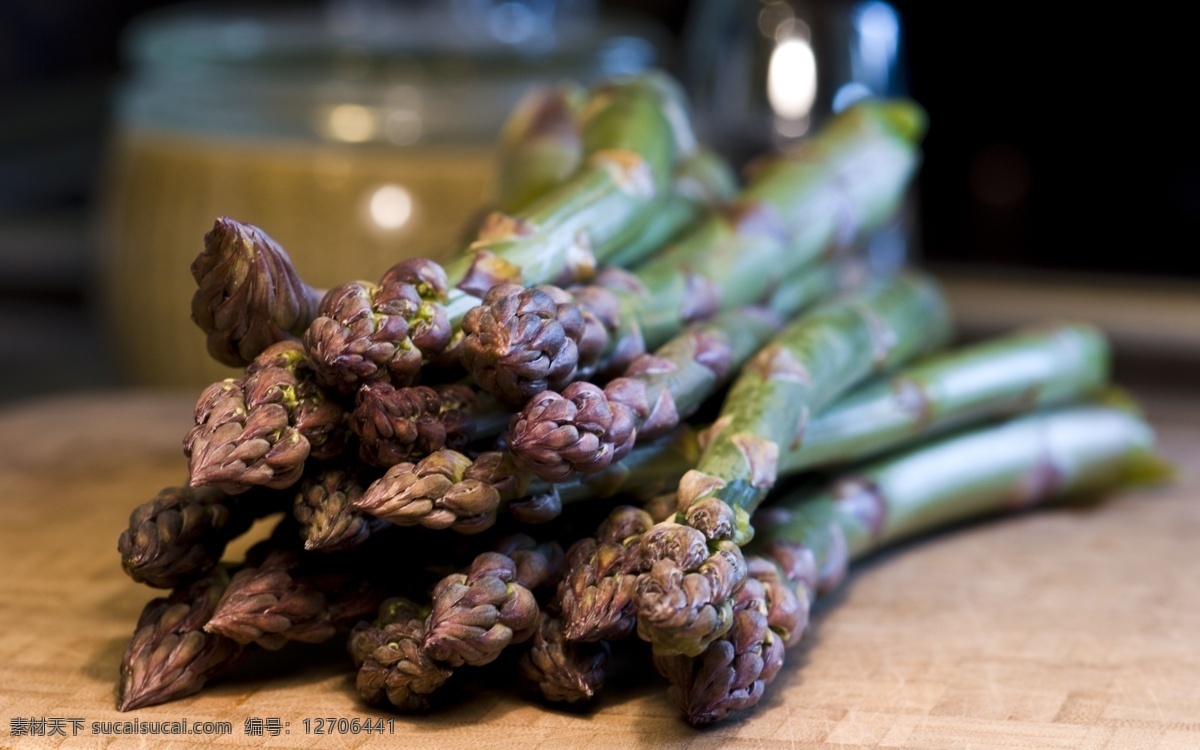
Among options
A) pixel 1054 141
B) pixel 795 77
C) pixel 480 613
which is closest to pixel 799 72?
pixel 795 77

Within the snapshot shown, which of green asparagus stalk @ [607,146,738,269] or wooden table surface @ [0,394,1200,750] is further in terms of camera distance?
green asparagus stalk @ [607,146,738,269]

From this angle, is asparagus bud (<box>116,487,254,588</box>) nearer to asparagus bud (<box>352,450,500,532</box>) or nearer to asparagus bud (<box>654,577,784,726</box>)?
asparagus bud (<box>352,450,500,532</box>)

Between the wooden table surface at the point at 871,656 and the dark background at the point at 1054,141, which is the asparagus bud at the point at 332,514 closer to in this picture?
the wooden table surface at the point at 871,656

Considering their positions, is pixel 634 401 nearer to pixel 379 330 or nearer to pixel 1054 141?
pixel 379 330

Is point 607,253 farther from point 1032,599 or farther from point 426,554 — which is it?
point 1032,599

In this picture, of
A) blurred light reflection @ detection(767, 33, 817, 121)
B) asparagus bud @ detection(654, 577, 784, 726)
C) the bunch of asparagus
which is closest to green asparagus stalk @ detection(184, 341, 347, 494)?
the bunch of asparagus

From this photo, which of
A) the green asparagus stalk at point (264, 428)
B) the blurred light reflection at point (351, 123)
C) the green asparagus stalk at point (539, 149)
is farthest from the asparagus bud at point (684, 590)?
the blurred light reflection at point (351, 123)
